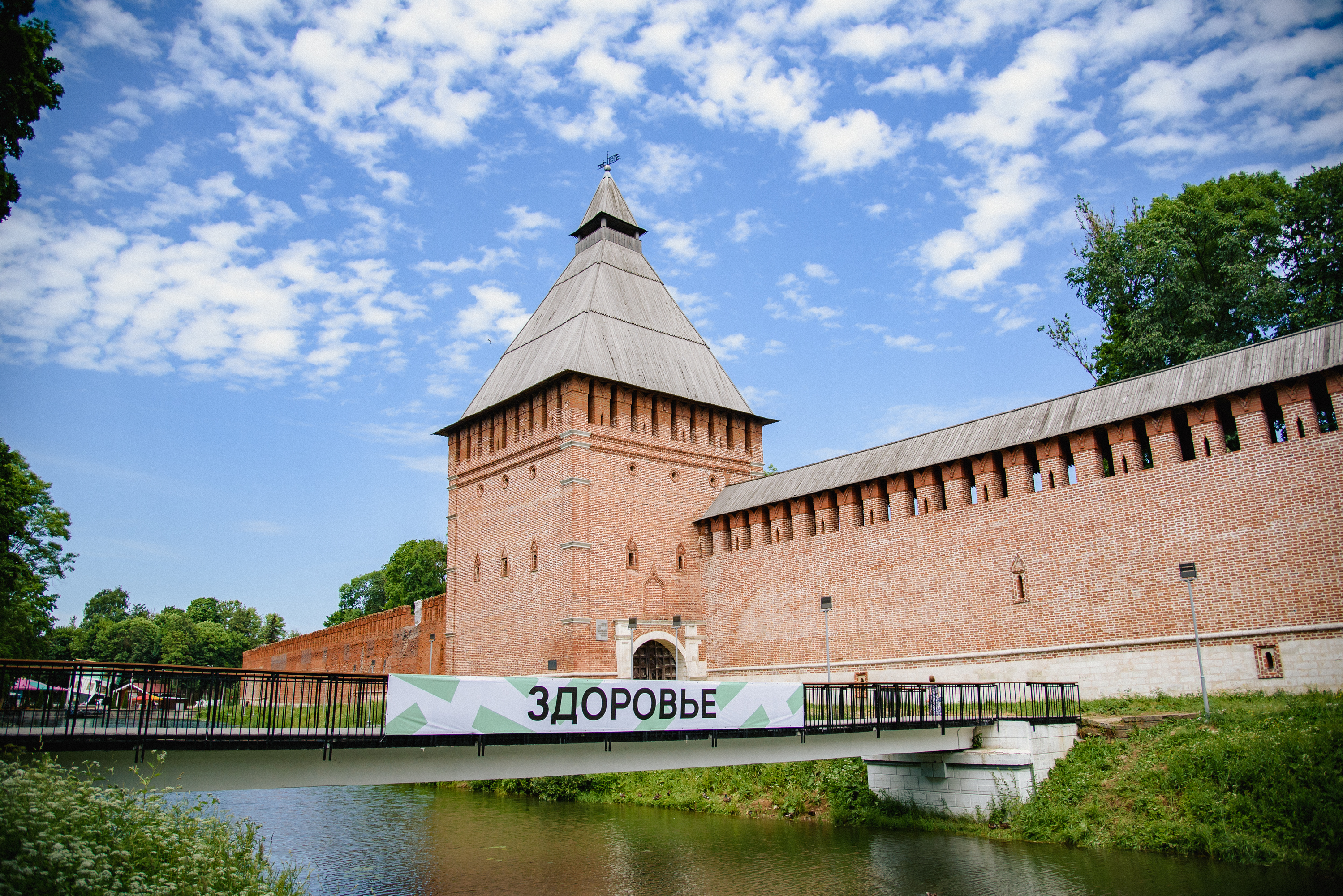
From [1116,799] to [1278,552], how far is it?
581 cm

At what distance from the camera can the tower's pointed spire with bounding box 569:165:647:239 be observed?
34.2 m

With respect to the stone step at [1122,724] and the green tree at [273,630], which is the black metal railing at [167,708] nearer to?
the stone step at [1122,724]

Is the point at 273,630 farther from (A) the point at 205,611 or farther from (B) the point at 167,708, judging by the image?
(B) the point at 167,708

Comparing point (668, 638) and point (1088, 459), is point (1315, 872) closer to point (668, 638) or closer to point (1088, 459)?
point (1088, 459)

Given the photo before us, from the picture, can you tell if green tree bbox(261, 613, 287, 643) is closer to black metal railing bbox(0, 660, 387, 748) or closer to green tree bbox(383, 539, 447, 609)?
green tree bbox(383, 539, 447, 609)

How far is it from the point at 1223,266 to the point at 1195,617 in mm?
14702

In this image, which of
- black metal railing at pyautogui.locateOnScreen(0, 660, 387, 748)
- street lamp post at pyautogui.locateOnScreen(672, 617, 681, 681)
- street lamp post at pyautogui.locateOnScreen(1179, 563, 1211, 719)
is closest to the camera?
black metal railing at pyautogui.locateOnScreen(0, 660, 387, 748)

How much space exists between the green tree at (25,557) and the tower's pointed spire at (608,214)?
19.6 m

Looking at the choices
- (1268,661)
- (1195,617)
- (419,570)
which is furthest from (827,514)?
(419,570)

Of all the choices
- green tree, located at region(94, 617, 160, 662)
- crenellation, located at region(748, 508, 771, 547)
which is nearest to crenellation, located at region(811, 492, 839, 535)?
crenellation, located at region(748, 508, 771, 547)

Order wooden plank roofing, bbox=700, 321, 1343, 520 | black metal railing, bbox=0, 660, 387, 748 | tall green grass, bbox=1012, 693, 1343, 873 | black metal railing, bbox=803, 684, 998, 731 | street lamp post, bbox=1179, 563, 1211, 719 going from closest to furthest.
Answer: black metal railing, bbox=0, 660, 387, 748 → tall green grass, bbox=1012, 693, 1343, 873 → black metal railing, bbox=803, 684, 998, 731 → street lamp post, bbox=1179, 563, 1211, 719 → wooden plank roofing, bbox=700, 321, 1343, 520

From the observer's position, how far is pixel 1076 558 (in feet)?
A: 66.5

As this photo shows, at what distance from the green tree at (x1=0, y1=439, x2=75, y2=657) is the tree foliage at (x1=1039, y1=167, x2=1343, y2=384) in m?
32.9

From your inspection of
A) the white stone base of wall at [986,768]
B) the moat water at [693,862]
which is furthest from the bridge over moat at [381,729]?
the moat water at [693,862]
